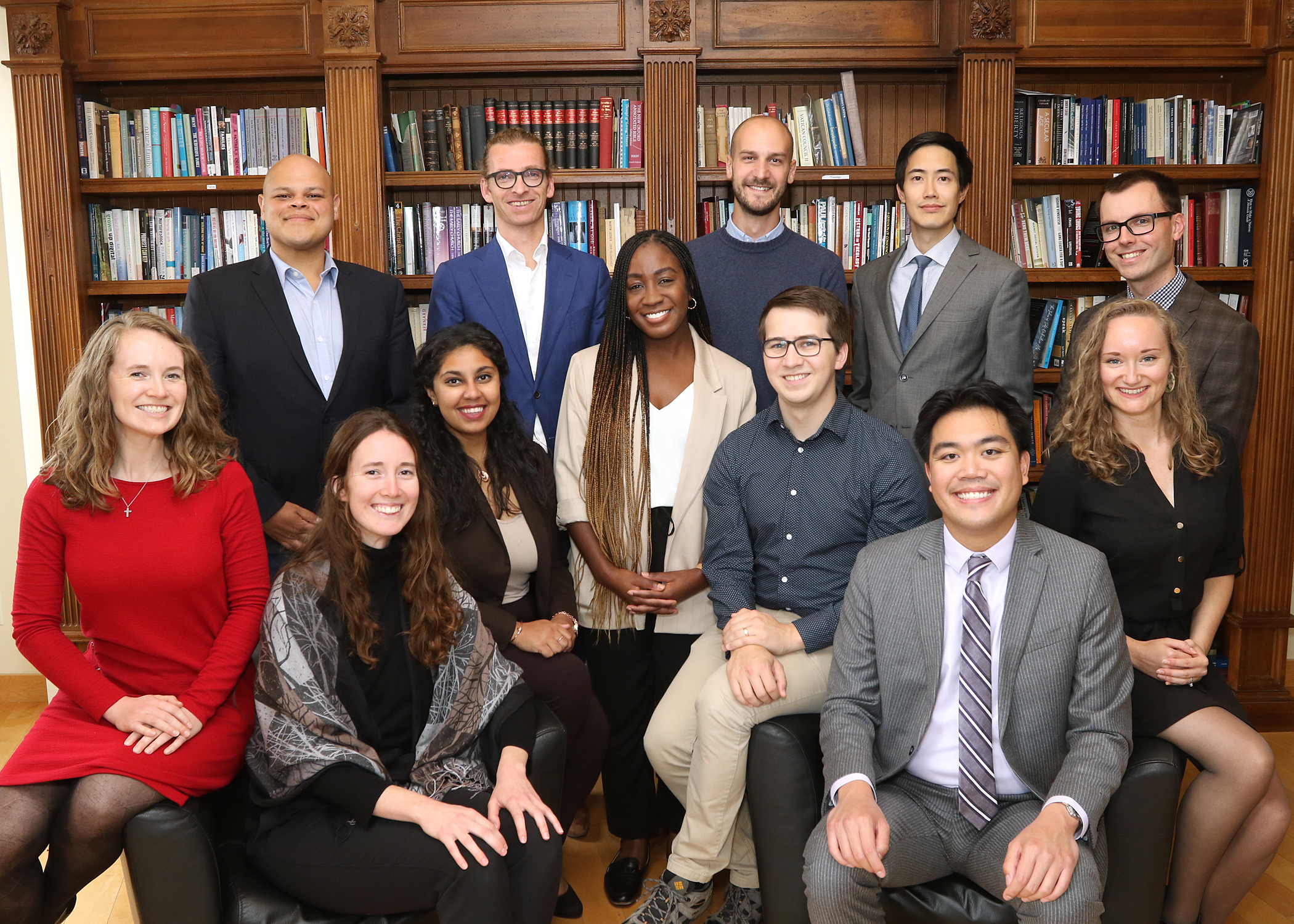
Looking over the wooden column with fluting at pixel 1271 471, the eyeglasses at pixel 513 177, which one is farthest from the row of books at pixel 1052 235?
the eyeglasses at pixel 513 177

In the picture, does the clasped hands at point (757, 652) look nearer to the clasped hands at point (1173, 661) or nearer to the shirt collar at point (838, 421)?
the shirt collar at point (838, 421)

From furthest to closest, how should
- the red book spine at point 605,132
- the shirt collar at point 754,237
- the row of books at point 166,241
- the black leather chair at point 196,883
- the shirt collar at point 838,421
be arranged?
the row of books at point 166,241, the red book spine at point 605,132, the shirt collar at point 754,237, the shirt collar at point 838,421, the black leather chair at point 196,883

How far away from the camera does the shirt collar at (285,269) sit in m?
2.77

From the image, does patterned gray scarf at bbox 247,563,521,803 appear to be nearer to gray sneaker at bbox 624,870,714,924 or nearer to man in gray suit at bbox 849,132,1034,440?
gray sneaker at bbox 624,870,714,924

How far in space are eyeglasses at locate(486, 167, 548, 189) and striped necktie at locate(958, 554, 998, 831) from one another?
5.70 feet

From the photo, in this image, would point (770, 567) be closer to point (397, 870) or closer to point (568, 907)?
point (568, 907)

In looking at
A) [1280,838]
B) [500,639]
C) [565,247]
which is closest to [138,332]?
[500,639]

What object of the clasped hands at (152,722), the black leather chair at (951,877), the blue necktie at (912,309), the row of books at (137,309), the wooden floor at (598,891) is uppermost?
the row of books at (137,309)

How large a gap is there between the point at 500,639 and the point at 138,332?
107cm

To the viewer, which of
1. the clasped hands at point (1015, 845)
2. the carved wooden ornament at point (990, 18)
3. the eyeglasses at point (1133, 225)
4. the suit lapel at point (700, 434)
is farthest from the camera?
the carved wooden ornament at point (990, 18)

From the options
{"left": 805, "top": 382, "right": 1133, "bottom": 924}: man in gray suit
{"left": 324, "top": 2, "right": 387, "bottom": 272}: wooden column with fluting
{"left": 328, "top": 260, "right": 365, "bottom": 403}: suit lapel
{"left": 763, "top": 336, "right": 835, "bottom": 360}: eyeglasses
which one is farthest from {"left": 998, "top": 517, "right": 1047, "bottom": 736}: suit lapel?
{"left": 324, "top": 2, "right": 387, "bottom": 272}: wooden column with fluting

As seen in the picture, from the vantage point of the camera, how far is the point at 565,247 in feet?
9.82

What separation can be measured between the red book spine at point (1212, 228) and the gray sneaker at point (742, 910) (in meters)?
3.02

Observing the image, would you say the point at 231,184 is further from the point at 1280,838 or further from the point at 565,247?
the point at 1280,838
